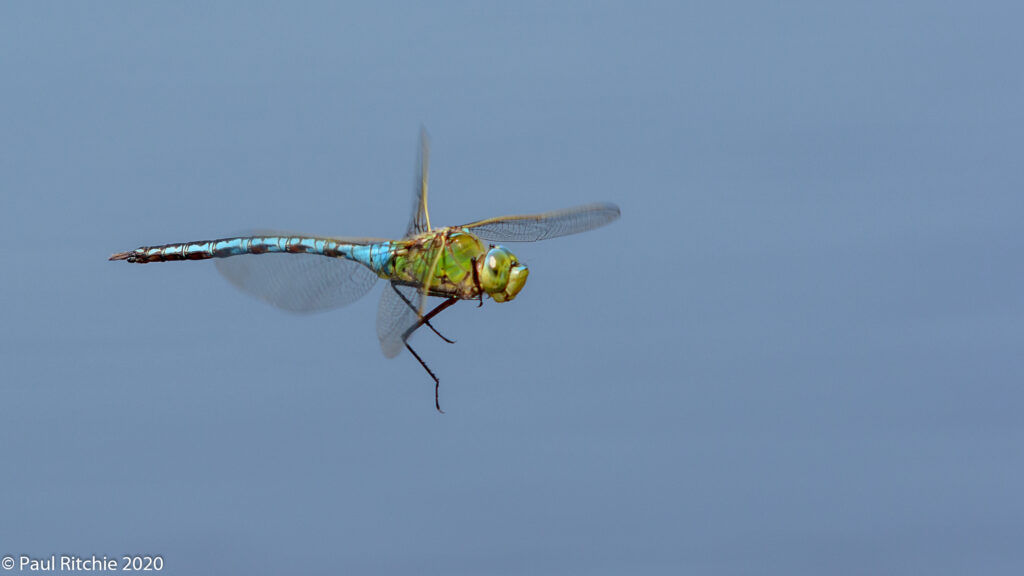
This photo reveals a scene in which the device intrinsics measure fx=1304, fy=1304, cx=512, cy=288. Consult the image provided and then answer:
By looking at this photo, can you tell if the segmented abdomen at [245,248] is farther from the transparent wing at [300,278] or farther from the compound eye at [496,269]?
the compound eye at [496,269]

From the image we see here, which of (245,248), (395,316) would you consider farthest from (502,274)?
(245,248)

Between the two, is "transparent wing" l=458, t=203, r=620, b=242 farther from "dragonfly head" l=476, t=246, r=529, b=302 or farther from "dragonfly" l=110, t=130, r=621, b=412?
"dragonfly head" l=476, t=246, r=529, b=302

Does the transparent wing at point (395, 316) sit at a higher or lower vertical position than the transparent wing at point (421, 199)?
lower

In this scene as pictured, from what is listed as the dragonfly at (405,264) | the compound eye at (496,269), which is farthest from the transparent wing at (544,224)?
the compound eye at (496,269)

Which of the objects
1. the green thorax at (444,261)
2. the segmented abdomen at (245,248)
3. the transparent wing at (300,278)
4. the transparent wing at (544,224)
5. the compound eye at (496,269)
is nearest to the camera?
the compound eye at (496,269)

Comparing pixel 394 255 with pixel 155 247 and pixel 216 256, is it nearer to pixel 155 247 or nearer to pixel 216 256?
pixel 216 256

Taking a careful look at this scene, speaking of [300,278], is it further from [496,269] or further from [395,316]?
[496,269]

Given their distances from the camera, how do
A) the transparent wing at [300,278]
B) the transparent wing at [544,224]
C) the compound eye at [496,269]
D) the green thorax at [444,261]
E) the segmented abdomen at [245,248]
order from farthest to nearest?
the segmented abdomen at [245,248], the transparent wing at [300,278], the transparent wing at [544,224], the green thorax at [444,261], the compound eye at [496,269]

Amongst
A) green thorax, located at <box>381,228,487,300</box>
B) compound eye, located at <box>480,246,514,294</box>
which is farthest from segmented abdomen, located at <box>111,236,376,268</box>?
compound eye, located at <box>480,246,514,294</box>
